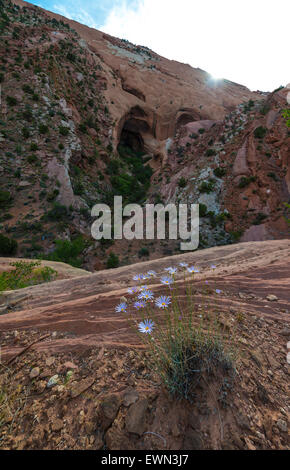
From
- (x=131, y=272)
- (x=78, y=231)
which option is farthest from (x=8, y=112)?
(x=131, y=272)

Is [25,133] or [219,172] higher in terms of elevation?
[25,133]

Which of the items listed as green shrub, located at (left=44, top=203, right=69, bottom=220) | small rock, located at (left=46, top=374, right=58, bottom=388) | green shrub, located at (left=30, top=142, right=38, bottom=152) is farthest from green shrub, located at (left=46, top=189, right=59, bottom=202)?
small rock, located at (left=46, top=374, right=58, bottom=388)

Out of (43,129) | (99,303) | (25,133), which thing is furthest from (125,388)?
(43,129)

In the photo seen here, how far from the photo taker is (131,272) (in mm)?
3992

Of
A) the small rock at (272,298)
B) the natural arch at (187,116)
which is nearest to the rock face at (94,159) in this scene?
the natural arch at (187,116)

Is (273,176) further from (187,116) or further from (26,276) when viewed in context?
(187,116)

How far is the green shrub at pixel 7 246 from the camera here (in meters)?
9.01

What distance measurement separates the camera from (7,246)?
9.11 metres

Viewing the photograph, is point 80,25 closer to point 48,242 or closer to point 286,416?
point 48,242

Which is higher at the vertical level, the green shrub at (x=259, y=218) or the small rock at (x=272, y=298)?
the green shrub at (x=259, y=218)

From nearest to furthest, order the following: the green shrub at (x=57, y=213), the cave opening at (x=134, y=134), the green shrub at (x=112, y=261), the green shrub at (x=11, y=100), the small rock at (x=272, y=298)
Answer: the small rock at (x=272, y=298)
the green shrub at (x=112, y=261)
the green shrub at (x=57, y=213)
the green shrub at (x=11, y=100)
the cave opening at (x=134, y=134)

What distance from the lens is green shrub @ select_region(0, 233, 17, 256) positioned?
29.6 feet

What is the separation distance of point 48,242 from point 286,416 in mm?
11316

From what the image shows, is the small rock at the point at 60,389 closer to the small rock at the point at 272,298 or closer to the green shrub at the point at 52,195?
the small rock at the point at 272,298
